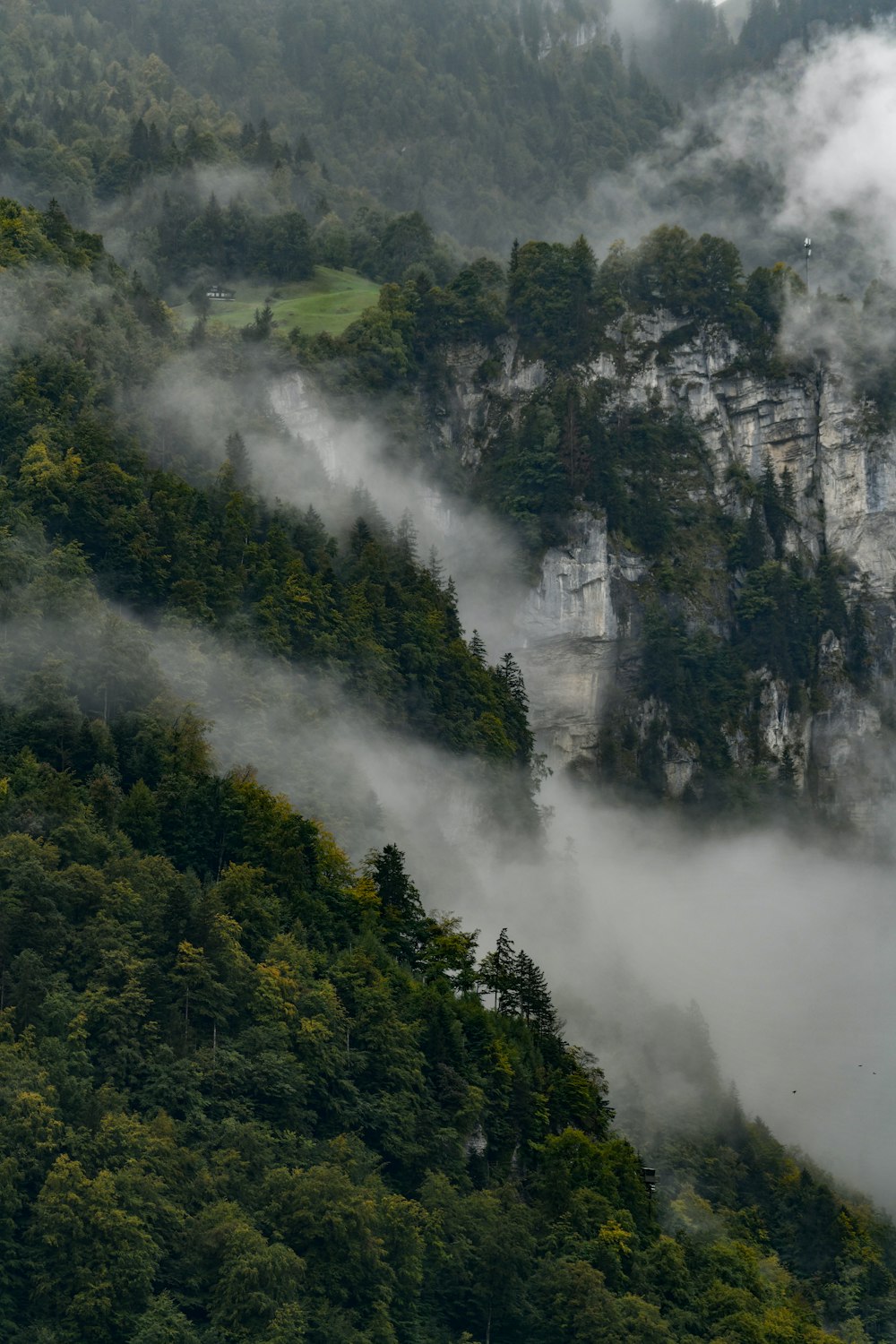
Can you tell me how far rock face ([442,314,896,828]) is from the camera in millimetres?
Answer: 142875

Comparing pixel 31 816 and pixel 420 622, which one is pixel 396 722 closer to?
pixel 420 622

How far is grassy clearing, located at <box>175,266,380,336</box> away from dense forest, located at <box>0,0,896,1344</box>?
131 centimetres

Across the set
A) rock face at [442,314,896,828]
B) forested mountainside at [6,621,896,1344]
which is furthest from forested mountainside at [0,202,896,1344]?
rock face at [442,314,896,828]

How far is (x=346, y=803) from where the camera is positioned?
105 meters

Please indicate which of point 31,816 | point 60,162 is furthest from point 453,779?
point 60,162

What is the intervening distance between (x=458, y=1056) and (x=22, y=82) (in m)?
123

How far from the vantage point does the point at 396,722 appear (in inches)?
4532

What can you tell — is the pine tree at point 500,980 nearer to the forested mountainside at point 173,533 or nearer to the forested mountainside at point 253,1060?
the forested mountainside at point 253,1060

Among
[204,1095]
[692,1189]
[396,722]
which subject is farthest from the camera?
[396,722]

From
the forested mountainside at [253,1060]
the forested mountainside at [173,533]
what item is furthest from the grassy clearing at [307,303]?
the forested mountainside at [253,1060]

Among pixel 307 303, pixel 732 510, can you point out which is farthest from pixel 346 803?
pixel 307 303

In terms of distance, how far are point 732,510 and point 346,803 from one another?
51.0m

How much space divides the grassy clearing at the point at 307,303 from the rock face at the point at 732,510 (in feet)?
27.4

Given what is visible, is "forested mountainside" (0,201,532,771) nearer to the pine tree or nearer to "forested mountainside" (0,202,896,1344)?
"forested mountainside" (0,202,896,1344)
